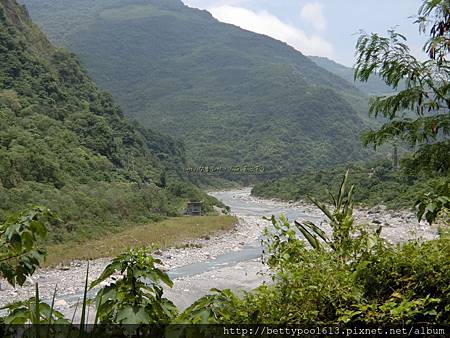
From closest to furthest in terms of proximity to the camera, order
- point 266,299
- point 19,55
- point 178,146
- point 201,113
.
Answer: point 266,299 < point 19,55 < point 178,146 < point 201,113

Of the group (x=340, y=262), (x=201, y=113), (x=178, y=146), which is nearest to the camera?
(x=340, y=262)

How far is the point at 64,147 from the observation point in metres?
38.4

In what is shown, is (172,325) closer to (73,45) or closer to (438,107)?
Result: (438,107)

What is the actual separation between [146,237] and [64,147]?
15097 mm

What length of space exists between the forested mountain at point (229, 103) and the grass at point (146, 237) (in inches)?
2382

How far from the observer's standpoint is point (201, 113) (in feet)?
431

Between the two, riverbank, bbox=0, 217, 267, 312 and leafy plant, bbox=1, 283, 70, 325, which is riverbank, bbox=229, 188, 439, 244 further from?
leafy plant, bbox=1, 283, 70, 325

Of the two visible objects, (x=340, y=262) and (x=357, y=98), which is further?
(x=357, y=98)

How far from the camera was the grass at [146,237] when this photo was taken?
73.9ft

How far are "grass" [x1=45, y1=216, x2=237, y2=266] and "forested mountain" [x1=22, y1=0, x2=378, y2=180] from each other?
6050 centimetres

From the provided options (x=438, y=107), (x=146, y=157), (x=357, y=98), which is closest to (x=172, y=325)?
(x=438, y=107)

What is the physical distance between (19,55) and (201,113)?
8513 cm

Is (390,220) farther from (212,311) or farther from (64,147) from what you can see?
(212,311)

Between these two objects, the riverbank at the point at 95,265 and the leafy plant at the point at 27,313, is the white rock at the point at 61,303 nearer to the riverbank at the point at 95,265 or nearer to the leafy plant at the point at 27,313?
the riverbank at the point at 95,265
